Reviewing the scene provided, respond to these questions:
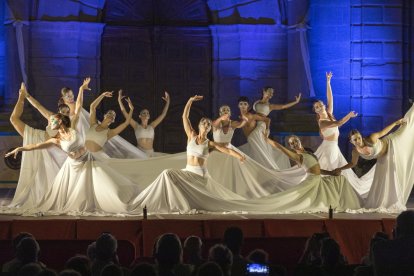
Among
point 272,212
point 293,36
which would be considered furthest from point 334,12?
point 272,212

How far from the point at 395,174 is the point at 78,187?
184 inches

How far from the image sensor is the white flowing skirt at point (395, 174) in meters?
13.7

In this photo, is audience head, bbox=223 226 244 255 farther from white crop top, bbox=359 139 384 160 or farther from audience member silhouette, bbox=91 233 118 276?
white crop top, bbox=359 139 384 160

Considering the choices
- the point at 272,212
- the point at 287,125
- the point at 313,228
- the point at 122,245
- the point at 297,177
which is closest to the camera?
the point at 122,245

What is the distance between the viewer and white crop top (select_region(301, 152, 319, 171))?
13617 mm

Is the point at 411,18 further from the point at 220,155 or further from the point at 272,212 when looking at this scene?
the point at 272,212

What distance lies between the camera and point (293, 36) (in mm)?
18969

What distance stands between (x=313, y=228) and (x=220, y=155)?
12.5 feet

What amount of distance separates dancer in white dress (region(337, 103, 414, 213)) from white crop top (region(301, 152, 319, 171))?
1.39 ft

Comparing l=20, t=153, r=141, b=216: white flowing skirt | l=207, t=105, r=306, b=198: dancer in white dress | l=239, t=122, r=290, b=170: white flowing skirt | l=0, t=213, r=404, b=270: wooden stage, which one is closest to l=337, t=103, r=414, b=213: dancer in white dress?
l=207, t=105, r=306, b=198: dancer in white dress

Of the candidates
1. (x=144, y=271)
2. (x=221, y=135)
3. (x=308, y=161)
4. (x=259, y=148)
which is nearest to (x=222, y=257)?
(x=144, y=271)

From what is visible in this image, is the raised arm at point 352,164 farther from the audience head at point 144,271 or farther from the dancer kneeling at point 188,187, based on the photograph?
the audience head at point 144,271

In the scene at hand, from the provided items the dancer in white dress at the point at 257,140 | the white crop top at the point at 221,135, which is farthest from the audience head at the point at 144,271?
the dancer in white dress at the point at 257,140

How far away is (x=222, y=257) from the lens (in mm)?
7297
